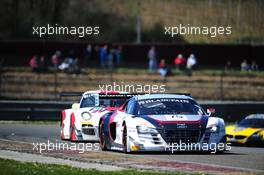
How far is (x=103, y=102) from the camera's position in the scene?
851 inches

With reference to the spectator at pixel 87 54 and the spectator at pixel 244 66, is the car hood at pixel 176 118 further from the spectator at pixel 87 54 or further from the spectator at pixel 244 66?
the spectator at pixel 87 54

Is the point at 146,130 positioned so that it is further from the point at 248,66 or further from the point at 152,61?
the point at 248,66

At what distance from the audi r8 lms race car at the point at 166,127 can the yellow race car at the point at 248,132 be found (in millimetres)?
5564

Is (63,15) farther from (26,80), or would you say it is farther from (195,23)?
(26,80)

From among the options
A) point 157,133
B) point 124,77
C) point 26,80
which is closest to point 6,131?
point 157,133

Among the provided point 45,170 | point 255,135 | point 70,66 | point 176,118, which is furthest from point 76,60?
point 45,170

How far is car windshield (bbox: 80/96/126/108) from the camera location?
69.5ft

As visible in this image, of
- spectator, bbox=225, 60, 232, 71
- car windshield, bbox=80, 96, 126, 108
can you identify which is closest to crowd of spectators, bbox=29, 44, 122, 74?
spectator, bbox=225, 60, 232, 71

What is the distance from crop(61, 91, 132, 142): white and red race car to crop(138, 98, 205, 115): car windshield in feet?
9.09

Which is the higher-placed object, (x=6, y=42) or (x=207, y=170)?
(x=6, y=42)

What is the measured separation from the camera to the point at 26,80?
4209cm

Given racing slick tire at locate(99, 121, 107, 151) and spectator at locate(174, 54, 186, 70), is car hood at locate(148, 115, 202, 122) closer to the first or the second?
racing slick tire at locate(99, 121, 107, 151)

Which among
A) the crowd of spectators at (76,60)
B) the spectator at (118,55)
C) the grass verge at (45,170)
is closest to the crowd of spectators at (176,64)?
the spectator at (118,55)

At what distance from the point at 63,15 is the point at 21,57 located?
8252 millimetres
